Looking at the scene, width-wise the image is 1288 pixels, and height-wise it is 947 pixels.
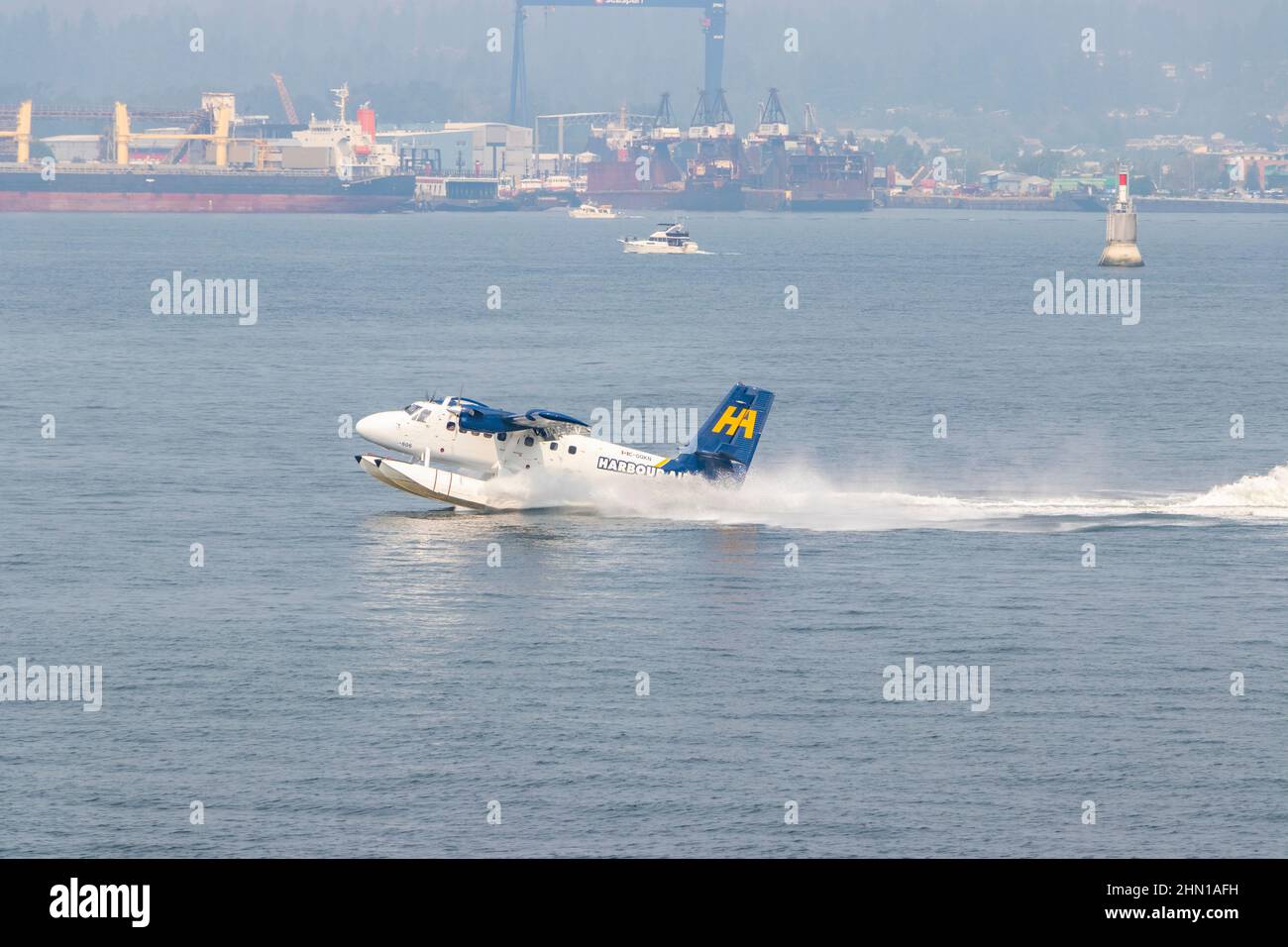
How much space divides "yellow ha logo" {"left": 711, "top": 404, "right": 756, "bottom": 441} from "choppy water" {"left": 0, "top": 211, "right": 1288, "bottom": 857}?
3.03 metres

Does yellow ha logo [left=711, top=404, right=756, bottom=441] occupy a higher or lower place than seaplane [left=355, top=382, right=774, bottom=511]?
higher

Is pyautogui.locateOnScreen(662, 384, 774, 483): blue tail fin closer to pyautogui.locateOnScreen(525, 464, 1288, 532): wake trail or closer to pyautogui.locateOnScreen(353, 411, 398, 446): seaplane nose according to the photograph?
pyautogui.locateOnScreen(525, 464, 1288, 532): wake trail

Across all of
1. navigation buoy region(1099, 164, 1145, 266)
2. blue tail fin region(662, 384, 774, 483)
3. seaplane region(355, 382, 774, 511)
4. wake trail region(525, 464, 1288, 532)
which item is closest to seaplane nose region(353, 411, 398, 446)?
seaplane region(355, 382, 774, 511)

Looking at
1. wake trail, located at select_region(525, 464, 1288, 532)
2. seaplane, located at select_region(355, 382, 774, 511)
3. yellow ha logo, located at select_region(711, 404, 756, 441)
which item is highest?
yellow ha logo, located at select_region(711, 404, 756, 441)

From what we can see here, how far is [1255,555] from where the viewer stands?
55188mm

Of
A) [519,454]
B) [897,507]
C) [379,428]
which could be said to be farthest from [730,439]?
[379,428]

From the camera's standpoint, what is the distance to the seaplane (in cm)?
5756

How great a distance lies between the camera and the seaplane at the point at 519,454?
57562 mm

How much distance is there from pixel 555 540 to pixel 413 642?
38.5ft

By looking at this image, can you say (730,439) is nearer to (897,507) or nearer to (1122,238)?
(897,507)

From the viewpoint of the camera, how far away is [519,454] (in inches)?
2308
